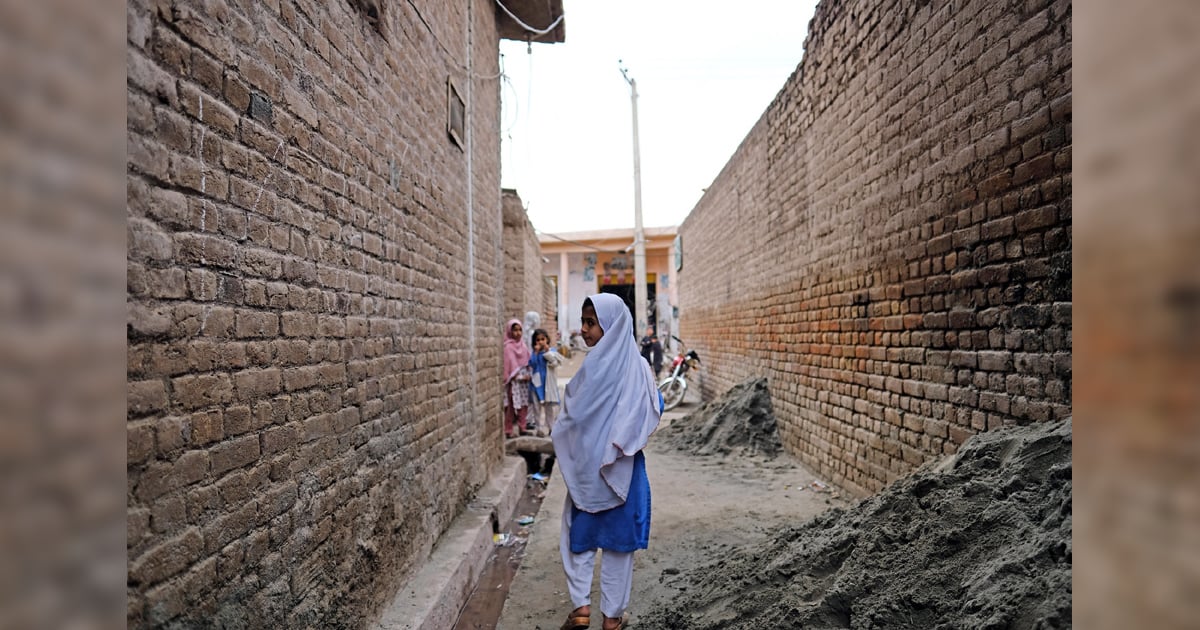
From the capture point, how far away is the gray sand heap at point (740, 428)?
7551mm

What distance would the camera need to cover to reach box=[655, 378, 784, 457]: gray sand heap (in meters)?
7.55

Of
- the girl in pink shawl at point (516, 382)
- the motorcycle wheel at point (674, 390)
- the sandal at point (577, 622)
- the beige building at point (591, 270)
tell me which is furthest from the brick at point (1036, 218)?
the beige building at point (591, 270)

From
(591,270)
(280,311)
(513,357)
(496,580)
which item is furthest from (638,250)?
(280,311)

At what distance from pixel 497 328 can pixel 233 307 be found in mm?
4553

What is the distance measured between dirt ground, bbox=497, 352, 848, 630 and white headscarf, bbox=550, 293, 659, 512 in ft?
2.41

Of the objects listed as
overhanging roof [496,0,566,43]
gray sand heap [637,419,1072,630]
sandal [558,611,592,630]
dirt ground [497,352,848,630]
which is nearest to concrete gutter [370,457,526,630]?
dirt ground [497,352,848,630]

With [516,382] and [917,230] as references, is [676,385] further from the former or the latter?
[917,230]

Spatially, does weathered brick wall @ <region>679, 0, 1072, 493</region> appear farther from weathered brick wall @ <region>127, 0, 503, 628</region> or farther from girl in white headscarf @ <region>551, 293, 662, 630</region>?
weathered brick wall @ <region>127, 0, 503, 628</region>

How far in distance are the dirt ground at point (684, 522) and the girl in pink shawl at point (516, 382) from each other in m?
1.93

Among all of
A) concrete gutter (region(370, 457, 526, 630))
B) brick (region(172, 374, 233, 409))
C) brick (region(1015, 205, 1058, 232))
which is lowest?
concrete gutter (region(370, 457, 526, 630))

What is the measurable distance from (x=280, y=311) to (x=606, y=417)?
5.62 feet

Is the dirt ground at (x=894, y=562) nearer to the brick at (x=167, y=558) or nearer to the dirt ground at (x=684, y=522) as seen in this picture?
the dirt ground at (x=684, y=522)

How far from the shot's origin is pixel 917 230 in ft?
13.6
